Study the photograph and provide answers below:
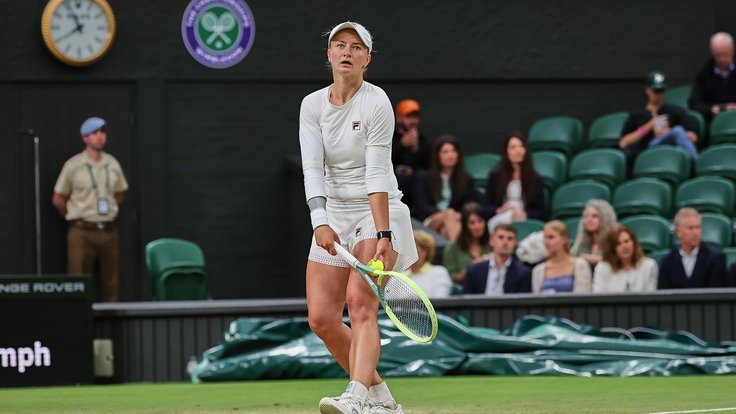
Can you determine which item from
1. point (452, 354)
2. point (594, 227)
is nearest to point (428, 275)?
point (452, 354)

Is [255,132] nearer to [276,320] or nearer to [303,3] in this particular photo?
[303,3]

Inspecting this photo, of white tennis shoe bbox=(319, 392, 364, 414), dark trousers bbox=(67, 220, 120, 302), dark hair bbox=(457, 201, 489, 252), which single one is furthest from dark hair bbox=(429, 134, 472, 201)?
white tennis shoe bbox=(319, 392, 364, 414)

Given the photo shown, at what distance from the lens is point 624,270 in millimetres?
11672

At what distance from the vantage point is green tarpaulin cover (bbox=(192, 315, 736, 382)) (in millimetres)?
10586

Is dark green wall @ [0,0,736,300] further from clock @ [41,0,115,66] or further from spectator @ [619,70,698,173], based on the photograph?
spectator @ [619,70,698,173]

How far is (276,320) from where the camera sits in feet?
36.0

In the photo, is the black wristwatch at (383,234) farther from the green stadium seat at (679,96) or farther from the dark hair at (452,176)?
the green stadium seat at (679,96)

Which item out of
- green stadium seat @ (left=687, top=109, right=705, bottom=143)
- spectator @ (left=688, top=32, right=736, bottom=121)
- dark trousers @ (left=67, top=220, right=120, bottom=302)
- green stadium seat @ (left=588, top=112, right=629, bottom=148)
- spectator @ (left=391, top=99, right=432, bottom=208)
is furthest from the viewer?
green stadium seat @ (left=588, top=112, right=629, bottom=148)

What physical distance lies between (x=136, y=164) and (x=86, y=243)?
147 cm

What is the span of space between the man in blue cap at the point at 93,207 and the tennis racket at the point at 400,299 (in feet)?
27.3

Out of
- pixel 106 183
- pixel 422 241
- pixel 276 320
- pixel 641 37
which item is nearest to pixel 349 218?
pixel 276 320

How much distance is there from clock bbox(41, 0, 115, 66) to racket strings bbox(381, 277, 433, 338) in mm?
9620

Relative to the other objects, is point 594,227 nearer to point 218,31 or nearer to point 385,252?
point 218,31

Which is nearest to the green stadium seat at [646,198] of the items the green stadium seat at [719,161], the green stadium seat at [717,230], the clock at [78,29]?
the green stadium seat at [719,161]
